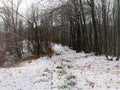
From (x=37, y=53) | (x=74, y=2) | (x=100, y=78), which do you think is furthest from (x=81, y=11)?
(x=100, y=78)

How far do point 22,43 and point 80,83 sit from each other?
18.2 metres

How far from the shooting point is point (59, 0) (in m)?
25.2

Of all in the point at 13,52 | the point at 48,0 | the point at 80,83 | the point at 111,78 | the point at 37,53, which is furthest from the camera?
the point at 13,52

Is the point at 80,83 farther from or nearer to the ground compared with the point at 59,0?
nearer to the ground

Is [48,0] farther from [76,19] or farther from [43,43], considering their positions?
[76,19]

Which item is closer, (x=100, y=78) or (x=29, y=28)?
(x=100, y=78)

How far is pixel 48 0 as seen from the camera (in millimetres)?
22047

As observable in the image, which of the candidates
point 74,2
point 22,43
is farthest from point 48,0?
point 22,43

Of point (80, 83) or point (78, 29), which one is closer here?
point (80, 83)

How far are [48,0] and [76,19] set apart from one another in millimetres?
7552

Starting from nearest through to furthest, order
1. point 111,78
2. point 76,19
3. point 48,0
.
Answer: point 111,78
point 48,0
point 76,19

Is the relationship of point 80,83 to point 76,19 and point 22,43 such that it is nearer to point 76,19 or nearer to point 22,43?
point 22,43

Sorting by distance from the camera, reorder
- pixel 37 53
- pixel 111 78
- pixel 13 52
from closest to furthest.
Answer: pixel 111 78 < pixel 37 53 < pixel 13 52

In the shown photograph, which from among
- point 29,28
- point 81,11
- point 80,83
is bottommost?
point 80,83
